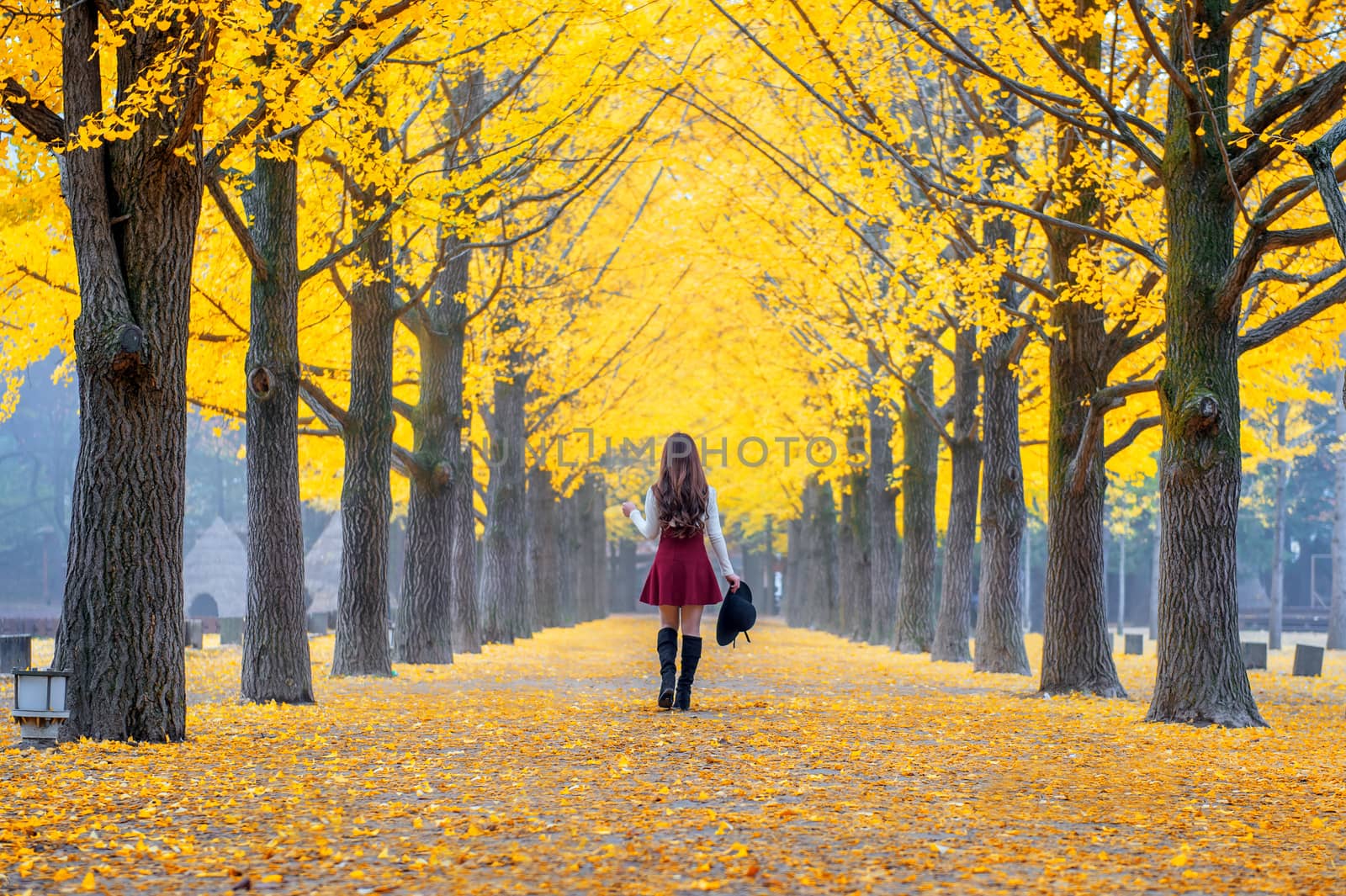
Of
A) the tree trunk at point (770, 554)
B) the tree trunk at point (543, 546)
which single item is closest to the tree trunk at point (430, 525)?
the tree trunk at point (543, 546)

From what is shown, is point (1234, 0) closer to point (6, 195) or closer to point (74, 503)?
point (74, 503)

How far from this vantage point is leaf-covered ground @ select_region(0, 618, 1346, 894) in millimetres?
4617

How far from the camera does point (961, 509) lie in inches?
788

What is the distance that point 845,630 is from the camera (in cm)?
3219

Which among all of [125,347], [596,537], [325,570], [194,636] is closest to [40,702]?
[125,347]

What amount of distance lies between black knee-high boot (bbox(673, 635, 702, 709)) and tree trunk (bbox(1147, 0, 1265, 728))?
143 inches

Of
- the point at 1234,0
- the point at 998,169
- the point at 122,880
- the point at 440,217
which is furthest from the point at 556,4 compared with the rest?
the point at 122,880

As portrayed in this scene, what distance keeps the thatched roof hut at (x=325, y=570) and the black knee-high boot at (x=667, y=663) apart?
131 feet

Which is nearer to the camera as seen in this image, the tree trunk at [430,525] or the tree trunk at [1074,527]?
the tree trunk at [1074,527]

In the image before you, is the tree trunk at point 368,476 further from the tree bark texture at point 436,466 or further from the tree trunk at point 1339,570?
the tree trunk at point 1339,570

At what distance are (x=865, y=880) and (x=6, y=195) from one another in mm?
10618

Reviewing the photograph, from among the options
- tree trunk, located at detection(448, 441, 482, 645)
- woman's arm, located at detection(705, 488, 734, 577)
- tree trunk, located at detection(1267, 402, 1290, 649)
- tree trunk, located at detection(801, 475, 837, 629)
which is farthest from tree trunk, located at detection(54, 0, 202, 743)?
tree trunk, located at detection(1267, 402, 1290, 649)

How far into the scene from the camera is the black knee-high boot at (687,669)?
9.51 metres

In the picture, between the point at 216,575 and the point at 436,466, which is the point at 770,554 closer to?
the point at 216,575
